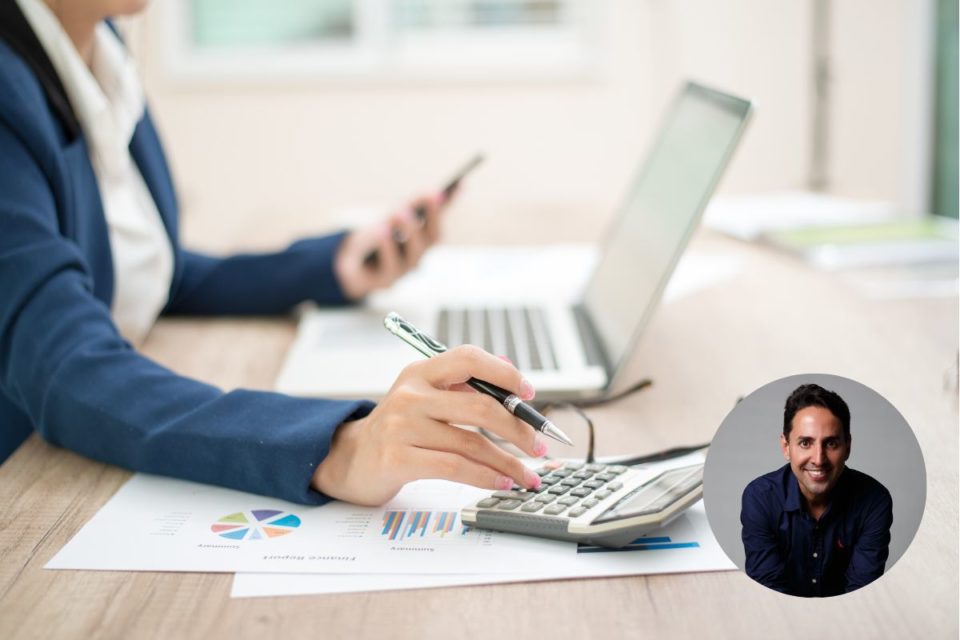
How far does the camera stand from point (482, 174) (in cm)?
434

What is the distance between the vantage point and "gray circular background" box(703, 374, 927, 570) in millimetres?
552

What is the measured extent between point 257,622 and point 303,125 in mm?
3840

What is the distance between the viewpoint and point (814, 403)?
555 millimetres

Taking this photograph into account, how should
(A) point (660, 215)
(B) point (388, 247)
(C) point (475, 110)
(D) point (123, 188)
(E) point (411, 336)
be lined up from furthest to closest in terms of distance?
(C) point (475, 110) < (B) point (388, 247) < (D) point (123, 188) < (A) point (660, 215) < (E) point (411, 336)

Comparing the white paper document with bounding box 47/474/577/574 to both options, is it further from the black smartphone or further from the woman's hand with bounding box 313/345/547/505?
the black smartphone

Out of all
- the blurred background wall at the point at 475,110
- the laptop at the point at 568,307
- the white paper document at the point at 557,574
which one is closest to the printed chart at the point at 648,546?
the white paper document at the point at 557,574

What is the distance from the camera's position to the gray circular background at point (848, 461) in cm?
55

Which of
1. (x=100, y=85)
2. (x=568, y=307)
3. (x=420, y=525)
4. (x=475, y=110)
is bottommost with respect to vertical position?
(x=475, y=110)

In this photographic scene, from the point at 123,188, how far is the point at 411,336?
63 cm

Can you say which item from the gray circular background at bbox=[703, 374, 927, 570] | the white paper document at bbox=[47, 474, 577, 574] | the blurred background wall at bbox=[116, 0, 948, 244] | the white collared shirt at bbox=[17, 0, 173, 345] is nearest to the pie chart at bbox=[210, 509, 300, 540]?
the white paper document at bbox=[47, 474, 577, 574]

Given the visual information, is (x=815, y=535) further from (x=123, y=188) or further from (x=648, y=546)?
(x=123, y=188)

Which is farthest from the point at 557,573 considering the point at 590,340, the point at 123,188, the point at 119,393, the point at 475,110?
the point at 475,110

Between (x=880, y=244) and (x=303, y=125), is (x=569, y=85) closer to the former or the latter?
(x=303, y=125)

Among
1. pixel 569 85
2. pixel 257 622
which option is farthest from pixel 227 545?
pixel 569 85
